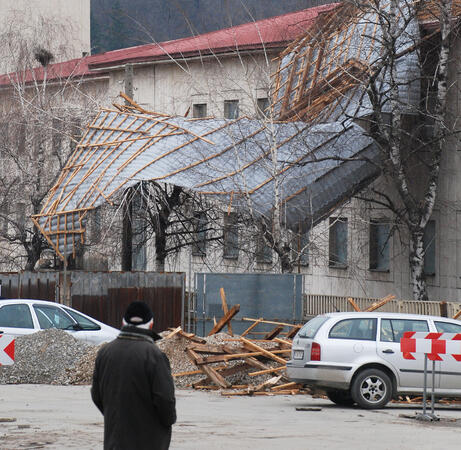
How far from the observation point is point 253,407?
61.1 feet

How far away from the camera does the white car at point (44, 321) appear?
23.8 m

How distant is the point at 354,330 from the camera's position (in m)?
A: 19.1

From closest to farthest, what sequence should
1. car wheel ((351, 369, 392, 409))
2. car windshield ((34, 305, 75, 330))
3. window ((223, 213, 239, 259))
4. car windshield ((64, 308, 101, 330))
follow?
1. car wheel ((351, 369, 392, 409))
2. car windshield ((34, 305, 75, 330))
3. car windshield ((64, 308, 101, 330))
4. window ((223, 213, 239, 259))

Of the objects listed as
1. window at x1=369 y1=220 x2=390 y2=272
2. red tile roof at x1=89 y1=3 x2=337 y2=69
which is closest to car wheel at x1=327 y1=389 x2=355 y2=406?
red tile roof at x1=89 y1=3 x2=337 y2=69

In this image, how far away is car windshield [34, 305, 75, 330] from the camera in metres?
24.3

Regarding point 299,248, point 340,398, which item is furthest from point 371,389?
point 299,248

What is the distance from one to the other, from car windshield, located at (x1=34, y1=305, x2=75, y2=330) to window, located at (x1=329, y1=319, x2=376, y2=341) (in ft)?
23.9

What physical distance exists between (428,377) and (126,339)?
38.8ft

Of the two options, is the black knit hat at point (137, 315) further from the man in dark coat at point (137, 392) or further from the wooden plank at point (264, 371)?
the wooden plank at point (264, 371)

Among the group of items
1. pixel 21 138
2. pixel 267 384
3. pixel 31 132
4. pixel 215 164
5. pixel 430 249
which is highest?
pixel 31 132

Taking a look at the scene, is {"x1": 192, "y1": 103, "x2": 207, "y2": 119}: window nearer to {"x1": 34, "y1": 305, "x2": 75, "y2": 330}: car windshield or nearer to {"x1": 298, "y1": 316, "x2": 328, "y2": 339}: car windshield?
{"x1": 34, "y1": 305, "x2": 75, "y2": 330}: car windshield

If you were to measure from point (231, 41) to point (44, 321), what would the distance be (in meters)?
29.2

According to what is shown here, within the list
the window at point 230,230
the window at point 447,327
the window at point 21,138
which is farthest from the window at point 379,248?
the window at point 447,327

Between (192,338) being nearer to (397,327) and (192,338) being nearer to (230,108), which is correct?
(397,327)
